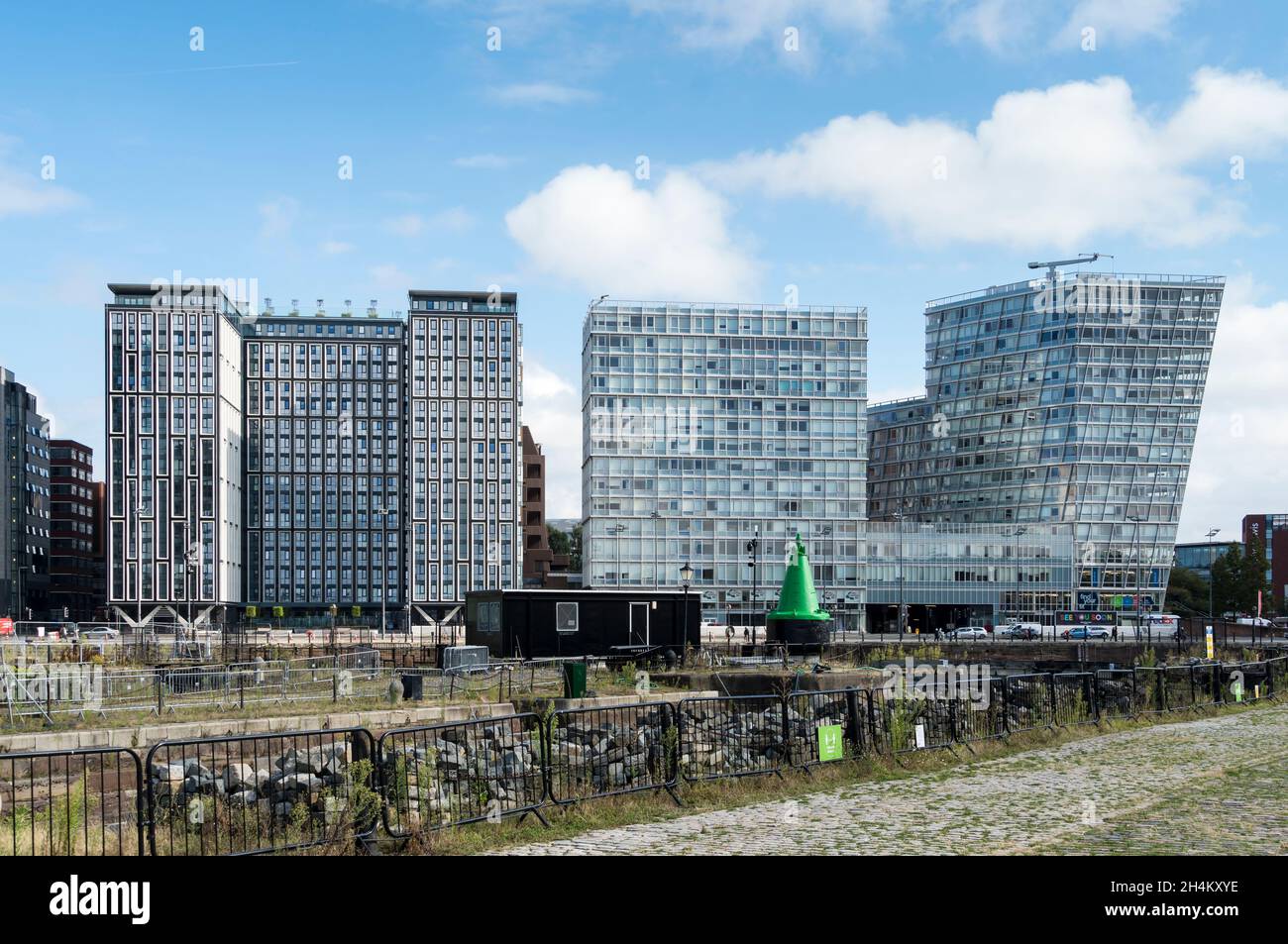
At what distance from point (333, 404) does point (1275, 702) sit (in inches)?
5245

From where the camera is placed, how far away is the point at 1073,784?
55.4 ft

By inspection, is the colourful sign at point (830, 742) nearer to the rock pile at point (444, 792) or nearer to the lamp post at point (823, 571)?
the rock pile at point (444, 792)

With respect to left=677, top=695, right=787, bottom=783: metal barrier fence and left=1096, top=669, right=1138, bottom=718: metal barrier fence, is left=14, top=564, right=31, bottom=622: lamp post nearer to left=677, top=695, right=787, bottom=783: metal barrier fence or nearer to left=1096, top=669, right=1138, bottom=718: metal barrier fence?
left=1096, top=669, right=1138, bottom=718: metal barrier fence

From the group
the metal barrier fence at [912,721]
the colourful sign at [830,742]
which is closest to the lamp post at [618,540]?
the metal barrier fence at [912,721]

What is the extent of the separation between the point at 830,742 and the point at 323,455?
5566 inches

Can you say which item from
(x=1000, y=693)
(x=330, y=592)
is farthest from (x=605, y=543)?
(x=1000, y=693)

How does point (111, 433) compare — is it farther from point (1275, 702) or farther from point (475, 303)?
point (1275, 702)

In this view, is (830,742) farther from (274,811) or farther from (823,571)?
(823,571)

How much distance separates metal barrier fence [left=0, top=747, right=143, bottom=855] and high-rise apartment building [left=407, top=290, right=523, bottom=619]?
383ft

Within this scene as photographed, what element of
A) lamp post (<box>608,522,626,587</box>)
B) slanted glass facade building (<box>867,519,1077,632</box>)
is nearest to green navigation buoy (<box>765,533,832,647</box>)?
lamp post (<box>608,522,626,587</box>)

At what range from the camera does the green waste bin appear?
103 ft

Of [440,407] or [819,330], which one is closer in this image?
[819,330]

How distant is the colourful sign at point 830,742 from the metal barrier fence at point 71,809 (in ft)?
30.5

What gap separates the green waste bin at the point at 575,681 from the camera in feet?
103
